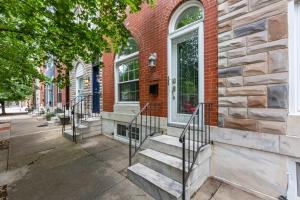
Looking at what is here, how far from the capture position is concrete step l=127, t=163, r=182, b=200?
2529mm

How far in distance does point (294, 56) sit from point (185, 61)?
2036 millimetres

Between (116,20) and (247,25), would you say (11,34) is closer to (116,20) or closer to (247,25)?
(116,20)

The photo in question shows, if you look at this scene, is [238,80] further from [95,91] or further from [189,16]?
[95,91]

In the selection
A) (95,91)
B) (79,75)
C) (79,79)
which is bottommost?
(95,91)

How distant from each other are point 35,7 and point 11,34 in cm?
186

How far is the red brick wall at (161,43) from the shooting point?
10.9 ft

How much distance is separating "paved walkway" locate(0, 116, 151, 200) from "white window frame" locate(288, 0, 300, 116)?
8.35 feet

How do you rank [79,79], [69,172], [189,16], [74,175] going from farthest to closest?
1. [79,79]
2. [189,16]
3. [69,172]
4. [74,175]

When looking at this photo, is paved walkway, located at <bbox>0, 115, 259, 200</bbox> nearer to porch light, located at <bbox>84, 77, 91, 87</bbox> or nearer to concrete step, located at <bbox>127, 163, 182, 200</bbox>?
concrete step, located at <bbox>127, 163, 182, 200</bbox>

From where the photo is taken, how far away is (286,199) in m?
2.42

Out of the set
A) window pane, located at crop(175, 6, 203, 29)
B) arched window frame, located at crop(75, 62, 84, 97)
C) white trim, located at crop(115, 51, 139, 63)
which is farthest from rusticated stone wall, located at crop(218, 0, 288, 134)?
arched window frame, located at crop(75, 62, 84, 97)

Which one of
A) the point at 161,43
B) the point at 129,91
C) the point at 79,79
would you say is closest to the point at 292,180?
the point at 161,43

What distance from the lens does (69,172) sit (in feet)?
12.3

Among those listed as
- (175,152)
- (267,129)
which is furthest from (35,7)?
(267,129)
